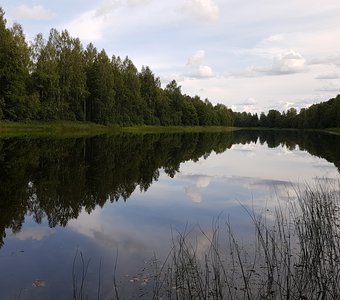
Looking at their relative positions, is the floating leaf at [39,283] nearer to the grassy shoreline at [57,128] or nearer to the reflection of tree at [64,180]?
the reflection of tree at [64,180]

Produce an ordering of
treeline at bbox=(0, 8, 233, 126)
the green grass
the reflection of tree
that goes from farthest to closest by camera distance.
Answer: treeline at bbox=(0, 8, 233, 126)
the green grass
the reflection of tree

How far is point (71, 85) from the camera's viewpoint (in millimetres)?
80938

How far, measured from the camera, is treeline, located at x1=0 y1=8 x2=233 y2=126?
201 ft

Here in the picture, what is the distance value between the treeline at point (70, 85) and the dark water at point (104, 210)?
34.3 m

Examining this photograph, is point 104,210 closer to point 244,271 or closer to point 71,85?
point 244,271

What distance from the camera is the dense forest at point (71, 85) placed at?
61219 mm

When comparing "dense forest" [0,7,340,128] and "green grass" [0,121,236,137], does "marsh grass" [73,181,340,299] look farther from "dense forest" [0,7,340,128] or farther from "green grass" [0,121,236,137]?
"dense forest" [0,7,340,128]

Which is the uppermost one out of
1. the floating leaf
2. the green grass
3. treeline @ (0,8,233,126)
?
treeline @ (0,8,233,126)

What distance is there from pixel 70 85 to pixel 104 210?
69430 mm

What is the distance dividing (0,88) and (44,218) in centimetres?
5355

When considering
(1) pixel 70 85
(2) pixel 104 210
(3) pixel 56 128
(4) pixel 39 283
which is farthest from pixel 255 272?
(1) pixel 70 85

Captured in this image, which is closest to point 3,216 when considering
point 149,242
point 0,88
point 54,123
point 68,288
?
point 149,242

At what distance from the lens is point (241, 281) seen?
866 centimetres

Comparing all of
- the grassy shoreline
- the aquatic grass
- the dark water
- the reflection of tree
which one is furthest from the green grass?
the aquatic grass
